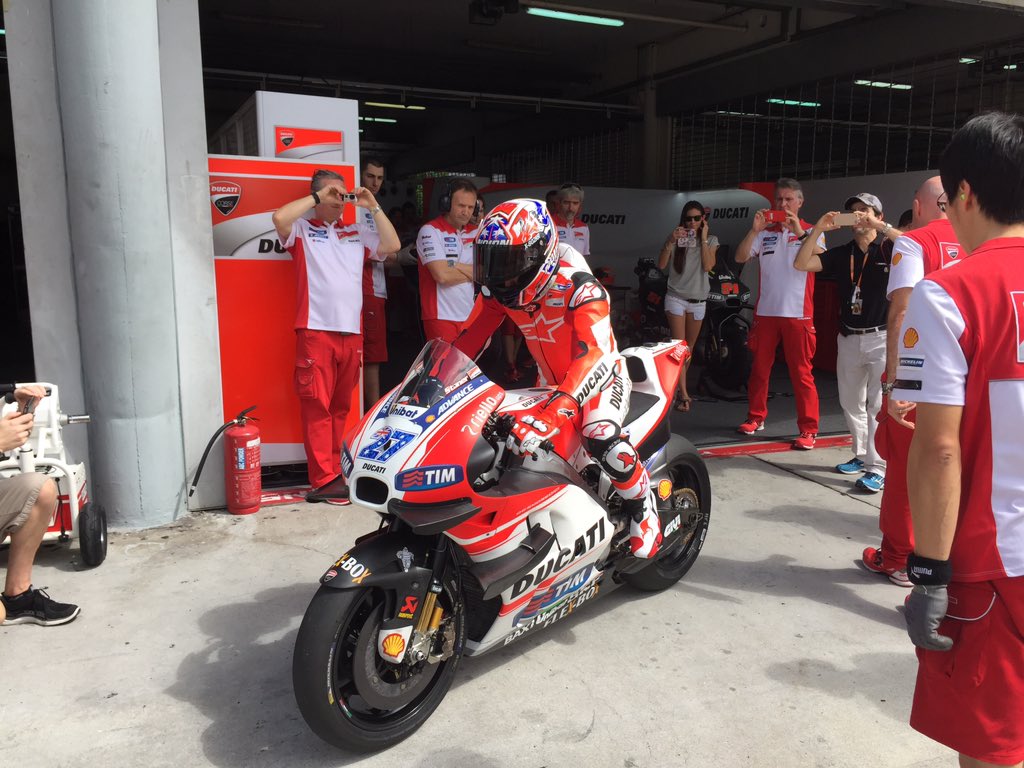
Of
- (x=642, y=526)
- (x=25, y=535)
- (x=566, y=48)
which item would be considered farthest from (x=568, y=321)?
(x=566, y=48)

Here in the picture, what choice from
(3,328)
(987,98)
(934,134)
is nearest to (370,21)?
(3,328)

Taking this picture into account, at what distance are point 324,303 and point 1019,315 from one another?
4214 millimetres

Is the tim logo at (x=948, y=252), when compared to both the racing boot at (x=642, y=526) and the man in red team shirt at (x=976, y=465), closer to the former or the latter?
the racing boot at (x=642, y=526)

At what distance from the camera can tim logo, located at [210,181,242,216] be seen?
16.9 feet

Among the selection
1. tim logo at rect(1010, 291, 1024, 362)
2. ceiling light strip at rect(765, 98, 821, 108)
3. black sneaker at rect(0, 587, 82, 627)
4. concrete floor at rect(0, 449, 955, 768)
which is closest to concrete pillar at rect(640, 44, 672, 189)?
ceiling light strip at rect(765, 98, 821, 108)

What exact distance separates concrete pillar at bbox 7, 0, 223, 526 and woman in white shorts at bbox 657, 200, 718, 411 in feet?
15.5

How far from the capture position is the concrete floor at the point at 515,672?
2740 millimetres

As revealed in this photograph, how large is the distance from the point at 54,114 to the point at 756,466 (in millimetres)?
5201

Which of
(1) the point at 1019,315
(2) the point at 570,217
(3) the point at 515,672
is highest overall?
(2) the point at 570,217

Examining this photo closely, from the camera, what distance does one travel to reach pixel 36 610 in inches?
140

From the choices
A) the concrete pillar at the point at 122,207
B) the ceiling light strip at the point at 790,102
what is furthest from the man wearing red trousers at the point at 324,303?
the ceiling light strip at the point at 790,102

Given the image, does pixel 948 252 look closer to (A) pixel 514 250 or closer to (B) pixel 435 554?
(A) pixel 514 250

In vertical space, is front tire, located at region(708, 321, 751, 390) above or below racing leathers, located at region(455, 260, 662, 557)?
below

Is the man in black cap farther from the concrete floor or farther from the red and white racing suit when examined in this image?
the red and white racing suit
